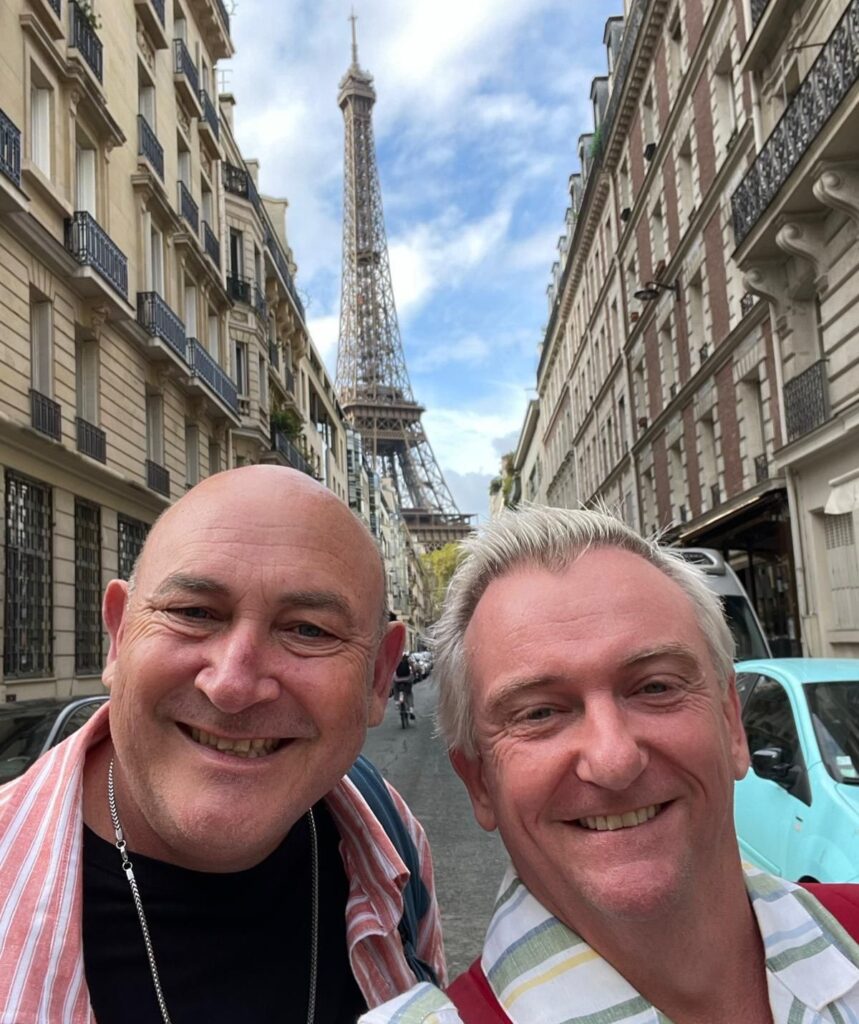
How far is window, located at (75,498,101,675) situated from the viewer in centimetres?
1611

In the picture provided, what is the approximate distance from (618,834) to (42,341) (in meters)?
16.0

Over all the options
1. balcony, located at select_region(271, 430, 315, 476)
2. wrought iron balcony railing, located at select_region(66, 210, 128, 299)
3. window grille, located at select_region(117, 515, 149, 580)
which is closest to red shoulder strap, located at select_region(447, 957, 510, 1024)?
wrought iron balcony railing, located at select_region(66, 210, 128, 299)

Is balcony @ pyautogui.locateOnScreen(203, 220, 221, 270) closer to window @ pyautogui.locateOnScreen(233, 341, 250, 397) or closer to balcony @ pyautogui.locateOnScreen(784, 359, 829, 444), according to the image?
window @ pyautogui.locateOnScreen(233, 341, 250, 397)

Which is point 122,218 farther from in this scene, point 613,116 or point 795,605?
point 613,116

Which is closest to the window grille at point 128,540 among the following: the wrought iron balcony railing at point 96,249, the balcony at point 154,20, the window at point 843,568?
the wrought iron balcony railing at point 96,249

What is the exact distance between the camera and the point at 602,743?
52.5 inches

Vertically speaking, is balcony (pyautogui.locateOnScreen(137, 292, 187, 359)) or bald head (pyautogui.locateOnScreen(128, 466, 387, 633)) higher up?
balcony (pyautogui.locateOnScreen(137, 292, 187, 359))

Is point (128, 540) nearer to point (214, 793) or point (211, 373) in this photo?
point (211, 373)

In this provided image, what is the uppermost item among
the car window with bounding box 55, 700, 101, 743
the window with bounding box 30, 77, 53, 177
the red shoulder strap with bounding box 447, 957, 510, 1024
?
the window with bounding box 30, 77, 53, 177

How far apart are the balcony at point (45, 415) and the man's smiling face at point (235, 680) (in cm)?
1388

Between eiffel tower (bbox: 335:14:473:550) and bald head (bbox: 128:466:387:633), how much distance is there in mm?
90509

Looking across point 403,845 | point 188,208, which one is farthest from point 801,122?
point 188,208

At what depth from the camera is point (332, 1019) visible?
1608mm

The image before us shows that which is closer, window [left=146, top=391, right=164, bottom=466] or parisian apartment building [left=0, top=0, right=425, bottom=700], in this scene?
parisian apartment building [left=0, top=0, right=425, bottom=700]
